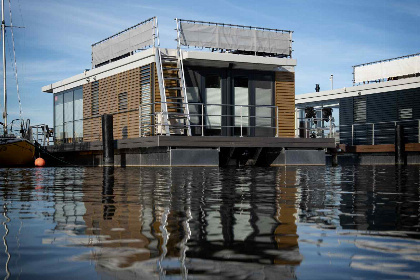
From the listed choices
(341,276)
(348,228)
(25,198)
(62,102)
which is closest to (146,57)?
(62,102)

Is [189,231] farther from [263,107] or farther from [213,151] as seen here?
[263,107]

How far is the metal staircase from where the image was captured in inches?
778

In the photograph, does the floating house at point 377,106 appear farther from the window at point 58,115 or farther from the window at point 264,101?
the window at point 58,115

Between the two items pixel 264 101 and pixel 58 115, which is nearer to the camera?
pixel 264 101

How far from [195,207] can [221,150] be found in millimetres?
16862

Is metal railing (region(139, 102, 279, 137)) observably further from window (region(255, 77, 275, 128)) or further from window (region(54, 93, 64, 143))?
window (region(54, 93, 64, 143))

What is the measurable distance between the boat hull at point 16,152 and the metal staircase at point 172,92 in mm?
8877

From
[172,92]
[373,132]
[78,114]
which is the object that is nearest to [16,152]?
[78,114]

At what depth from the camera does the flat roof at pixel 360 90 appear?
27.1 metres

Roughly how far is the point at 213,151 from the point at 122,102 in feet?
17.0

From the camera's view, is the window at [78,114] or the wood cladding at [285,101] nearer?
the wood cladding at [285,101]

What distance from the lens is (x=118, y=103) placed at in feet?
75.4

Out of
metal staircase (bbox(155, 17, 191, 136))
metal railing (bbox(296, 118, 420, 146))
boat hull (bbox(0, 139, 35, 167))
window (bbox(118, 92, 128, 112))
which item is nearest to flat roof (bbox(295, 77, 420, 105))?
metal railing (bbox(296, 118, 420, 146))

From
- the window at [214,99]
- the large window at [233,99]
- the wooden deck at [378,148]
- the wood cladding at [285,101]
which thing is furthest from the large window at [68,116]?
the wooden deck at [378,148]
